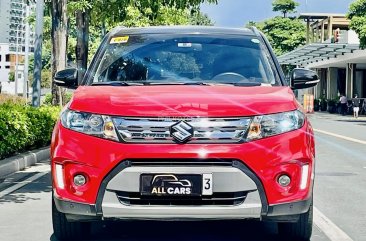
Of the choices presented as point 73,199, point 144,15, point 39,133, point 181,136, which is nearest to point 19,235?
point 73,199

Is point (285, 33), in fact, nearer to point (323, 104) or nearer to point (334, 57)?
point (323, 104)

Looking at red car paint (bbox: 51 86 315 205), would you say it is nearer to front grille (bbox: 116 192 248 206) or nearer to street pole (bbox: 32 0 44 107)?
front grille (bbox: 116 192 248 206)

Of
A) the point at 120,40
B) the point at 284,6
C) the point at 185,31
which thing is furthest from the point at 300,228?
the point at 284,6

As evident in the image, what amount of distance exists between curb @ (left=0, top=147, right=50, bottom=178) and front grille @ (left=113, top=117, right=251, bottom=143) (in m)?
5.79

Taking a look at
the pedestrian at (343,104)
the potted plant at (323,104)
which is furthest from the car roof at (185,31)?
the potted plant at (323,104)

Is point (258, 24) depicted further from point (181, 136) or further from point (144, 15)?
point (181, 136)

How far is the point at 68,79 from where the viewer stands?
6223 mm

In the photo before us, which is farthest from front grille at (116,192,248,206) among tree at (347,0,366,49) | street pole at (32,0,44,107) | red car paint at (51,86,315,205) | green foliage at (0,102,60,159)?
tree at (347,0,366,49)

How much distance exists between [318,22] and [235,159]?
72.3 meters

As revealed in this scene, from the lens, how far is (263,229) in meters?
6.06

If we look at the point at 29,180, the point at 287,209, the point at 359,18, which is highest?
the point at 359,18

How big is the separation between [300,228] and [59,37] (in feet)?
47.1

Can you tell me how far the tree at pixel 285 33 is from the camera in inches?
3386

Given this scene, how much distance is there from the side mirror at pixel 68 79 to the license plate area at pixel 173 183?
1864 mm
